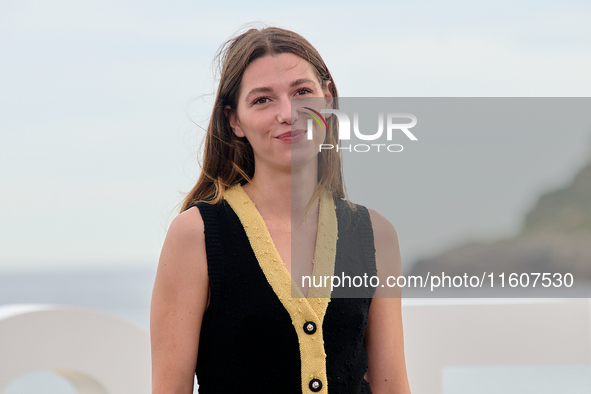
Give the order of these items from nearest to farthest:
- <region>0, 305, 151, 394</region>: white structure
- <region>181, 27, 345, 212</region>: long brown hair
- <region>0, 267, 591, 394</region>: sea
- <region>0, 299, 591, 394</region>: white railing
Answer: <region>181, 27, 345, 212</region>: long brown hair
<region>0, 305, 151, 394</region>: white structure
<region>0, 299, 591, 394</region>: white railing
<region>0, 267, 591, 394</region>: sea

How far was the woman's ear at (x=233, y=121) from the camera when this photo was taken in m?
1.33

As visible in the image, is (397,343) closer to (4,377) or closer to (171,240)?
(171,240)

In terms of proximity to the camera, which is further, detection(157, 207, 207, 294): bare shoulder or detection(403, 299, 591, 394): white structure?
detection(403, 299, 591, 394): white structure

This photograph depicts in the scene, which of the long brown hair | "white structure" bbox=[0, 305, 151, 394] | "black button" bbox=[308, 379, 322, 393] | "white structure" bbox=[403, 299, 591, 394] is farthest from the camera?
"white structure" bbox=[403, 299, 591, 394]

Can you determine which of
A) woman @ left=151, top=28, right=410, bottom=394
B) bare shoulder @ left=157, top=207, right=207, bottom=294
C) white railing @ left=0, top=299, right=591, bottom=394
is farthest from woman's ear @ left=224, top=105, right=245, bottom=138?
white railing @ left=0, top=299, right=591, bottom=394

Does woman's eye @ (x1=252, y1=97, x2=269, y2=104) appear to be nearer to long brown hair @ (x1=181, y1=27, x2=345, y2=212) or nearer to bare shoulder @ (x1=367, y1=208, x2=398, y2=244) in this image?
long brown hair @ (x1=181, y1=27, x2=345, y2=212)

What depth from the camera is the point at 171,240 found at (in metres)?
1.20

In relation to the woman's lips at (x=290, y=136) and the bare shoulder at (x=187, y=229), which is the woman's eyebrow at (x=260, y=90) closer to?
the woman's lips at (x=290, y=136)

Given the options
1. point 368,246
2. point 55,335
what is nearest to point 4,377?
point 55,335

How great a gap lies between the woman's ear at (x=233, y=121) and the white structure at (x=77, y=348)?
30.5 inches


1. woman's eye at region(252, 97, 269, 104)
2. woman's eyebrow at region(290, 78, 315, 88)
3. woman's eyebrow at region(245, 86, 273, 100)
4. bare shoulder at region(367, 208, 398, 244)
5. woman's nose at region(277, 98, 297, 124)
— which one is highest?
woman's eyebrow at region(290, 78, 315, 88)

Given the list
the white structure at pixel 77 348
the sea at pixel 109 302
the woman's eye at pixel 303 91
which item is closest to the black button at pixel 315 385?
the woman's eye at pixel 303 91

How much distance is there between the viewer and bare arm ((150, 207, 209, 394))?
118 centimetres

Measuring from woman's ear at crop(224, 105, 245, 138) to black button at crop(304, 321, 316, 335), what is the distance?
43 cm
